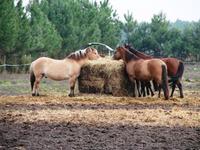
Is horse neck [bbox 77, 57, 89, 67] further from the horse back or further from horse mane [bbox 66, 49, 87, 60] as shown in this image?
the horse back

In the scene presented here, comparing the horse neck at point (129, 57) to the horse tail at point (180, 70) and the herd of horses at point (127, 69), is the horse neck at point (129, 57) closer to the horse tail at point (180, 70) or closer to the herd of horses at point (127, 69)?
the herd of horses at point (127, 69)

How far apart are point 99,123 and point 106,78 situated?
611cm

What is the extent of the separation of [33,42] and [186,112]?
86.1 feet

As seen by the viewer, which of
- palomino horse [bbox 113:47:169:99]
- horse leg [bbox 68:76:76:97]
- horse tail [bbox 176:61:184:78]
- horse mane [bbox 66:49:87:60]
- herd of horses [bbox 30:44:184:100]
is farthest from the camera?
horse mane [bbox 66:49:87:60]

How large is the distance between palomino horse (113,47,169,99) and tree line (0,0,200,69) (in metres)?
17.1

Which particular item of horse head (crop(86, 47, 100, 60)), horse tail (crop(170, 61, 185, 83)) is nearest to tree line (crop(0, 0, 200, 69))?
horse head (crop(86, 47, 100, 60))

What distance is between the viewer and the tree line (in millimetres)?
34531

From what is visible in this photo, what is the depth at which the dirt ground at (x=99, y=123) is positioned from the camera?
7.69 m

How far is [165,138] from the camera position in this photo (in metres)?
8.12

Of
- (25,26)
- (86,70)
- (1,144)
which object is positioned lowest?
(1,144)

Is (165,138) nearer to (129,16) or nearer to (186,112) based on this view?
(186,112)

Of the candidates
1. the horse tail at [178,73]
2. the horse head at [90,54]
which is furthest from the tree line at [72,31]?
the horse tail at [178,73]

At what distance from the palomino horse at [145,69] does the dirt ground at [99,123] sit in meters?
0.69

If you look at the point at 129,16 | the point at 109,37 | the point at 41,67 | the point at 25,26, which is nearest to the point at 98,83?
the point at 41,67
